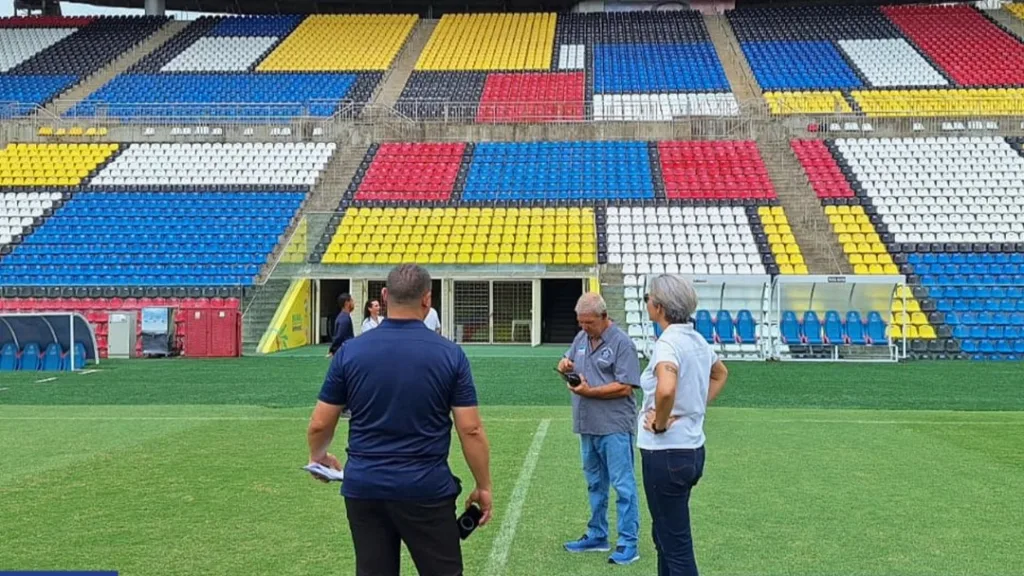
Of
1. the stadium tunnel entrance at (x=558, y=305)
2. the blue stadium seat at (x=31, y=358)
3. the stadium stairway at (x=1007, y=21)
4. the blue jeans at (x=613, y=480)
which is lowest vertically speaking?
the stadium tunnel entrance at (x=558, y=305)

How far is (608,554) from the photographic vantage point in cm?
645

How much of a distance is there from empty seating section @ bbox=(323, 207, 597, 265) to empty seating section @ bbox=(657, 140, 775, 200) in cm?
347

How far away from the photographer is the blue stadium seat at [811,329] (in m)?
21.9

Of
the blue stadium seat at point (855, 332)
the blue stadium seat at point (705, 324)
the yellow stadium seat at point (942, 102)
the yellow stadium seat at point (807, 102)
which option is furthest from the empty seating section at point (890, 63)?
the blue stadium seat at point (705, 324)

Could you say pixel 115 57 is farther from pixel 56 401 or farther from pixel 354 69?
pixel 56 401

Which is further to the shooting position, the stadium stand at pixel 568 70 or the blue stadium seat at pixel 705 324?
the stadium stand at pixel 568 70

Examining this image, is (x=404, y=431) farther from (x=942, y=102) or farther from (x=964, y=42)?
(x=964, y=42)

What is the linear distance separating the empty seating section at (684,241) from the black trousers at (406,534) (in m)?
21.6

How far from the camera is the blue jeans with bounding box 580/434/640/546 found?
20.5 feet

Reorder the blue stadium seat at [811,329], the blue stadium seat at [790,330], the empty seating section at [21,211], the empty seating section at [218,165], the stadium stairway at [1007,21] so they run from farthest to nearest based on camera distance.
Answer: the stadium stairway at [1007,21], the empty seating section at [218,165], the empty seating section at [21,211], the blue stadium seat at [790,330], the blue stadium seat at [811,329]

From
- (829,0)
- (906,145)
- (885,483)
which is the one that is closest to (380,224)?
(906,145)

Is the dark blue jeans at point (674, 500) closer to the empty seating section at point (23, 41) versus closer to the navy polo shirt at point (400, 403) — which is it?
the navy polo shirt at point (400, 403)

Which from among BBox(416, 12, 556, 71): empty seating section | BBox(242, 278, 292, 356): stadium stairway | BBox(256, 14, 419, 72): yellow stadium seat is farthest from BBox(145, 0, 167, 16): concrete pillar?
BBox(242, 278, 292, 356): stadium stairway

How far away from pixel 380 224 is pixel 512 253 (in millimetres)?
4429
